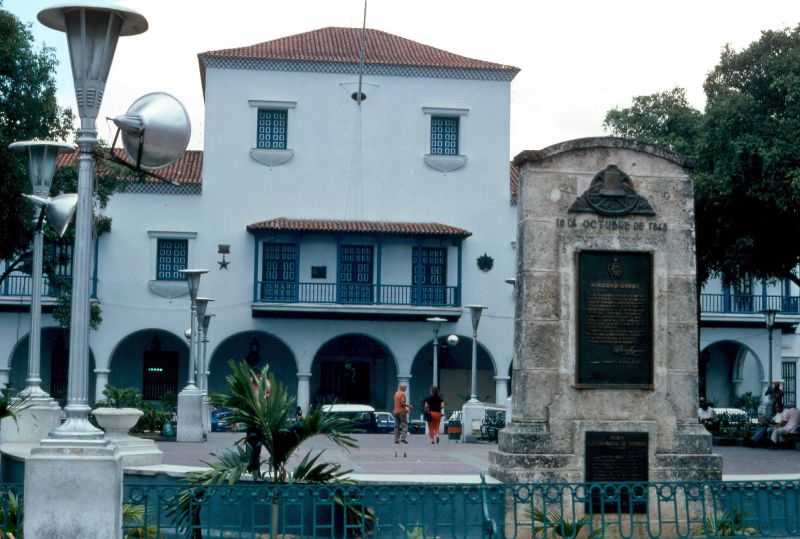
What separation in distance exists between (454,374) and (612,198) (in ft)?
98.6

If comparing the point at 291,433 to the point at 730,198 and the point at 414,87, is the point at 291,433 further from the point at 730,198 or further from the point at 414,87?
the point at 414,87

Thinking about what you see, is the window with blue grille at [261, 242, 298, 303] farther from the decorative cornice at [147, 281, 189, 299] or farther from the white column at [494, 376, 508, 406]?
the white column at [494, 376, 508, 406]

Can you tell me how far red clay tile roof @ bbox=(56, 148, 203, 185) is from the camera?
38188 mm

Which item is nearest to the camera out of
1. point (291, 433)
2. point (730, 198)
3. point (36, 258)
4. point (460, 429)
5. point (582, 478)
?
point (291, 433)

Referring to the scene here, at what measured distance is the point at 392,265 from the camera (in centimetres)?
3956

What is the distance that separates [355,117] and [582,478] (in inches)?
1157

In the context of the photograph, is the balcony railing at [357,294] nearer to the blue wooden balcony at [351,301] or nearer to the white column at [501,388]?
the blue wooden balcony at [351,301]

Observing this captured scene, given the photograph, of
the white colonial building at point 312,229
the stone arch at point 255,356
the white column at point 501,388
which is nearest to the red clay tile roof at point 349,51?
the white colonial building at point 312,229

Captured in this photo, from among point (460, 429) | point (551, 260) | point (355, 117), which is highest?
point (355, 117)

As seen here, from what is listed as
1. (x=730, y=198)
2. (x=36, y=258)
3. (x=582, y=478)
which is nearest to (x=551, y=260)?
(x=582, y=478)

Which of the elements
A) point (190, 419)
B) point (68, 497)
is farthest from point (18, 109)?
point (68, 497)

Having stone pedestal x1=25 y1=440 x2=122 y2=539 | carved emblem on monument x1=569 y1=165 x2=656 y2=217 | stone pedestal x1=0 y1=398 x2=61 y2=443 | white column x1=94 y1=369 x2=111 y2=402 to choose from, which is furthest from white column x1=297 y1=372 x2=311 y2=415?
stone pedestal x1=25 y1=440 x2=122 y2=539

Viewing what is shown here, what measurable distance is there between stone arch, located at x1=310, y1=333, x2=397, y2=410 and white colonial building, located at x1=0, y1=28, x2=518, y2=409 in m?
0.80

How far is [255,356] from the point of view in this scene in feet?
133
